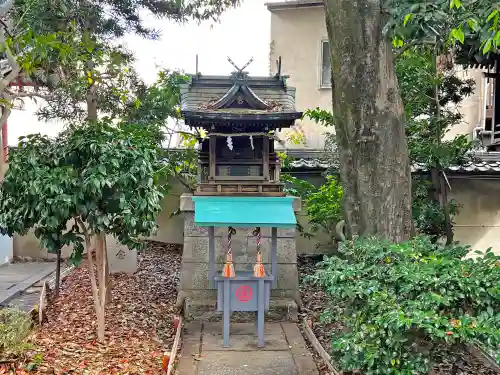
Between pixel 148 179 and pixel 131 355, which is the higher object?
pixel 148 179

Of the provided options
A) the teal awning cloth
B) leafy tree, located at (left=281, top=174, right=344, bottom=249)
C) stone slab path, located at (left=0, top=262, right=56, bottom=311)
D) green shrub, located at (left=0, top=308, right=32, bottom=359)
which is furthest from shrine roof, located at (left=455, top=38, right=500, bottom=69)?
stone slab path, located at (left=0, top=262, right=56, bottom=311)

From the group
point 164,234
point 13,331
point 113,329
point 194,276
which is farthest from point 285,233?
point 164,234

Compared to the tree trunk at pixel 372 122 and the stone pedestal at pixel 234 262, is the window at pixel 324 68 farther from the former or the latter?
the tree trunk at pixel 372 122

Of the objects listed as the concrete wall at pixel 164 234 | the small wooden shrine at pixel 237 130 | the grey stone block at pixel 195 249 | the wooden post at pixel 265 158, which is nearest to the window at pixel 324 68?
the concrete wall at pixel 164 234

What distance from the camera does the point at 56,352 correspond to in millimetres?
6258

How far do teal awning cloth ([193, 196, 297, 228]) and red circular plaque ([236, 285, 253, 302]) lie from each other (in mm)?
1039

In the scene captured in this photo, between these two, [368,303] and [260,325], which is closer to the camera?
[368,303]

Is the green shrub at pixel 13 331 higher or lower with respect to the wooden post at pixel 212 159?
lower

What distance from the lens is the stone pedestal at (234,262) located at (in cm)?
941

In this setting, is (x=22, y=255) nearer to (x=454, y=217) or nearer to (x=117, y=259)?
(x=117, y=259)

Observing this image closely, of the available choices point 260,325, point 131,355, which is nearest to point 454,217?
point 260,325

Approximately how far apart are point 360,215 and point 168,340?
397cm

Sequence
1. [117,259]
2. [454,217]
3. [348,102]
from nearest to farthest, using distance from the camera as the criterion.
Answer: [348,102]
[117,259]
[454,217]

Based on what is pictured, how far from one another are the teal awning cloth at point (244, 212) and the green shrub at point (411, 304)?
7.83 ft
